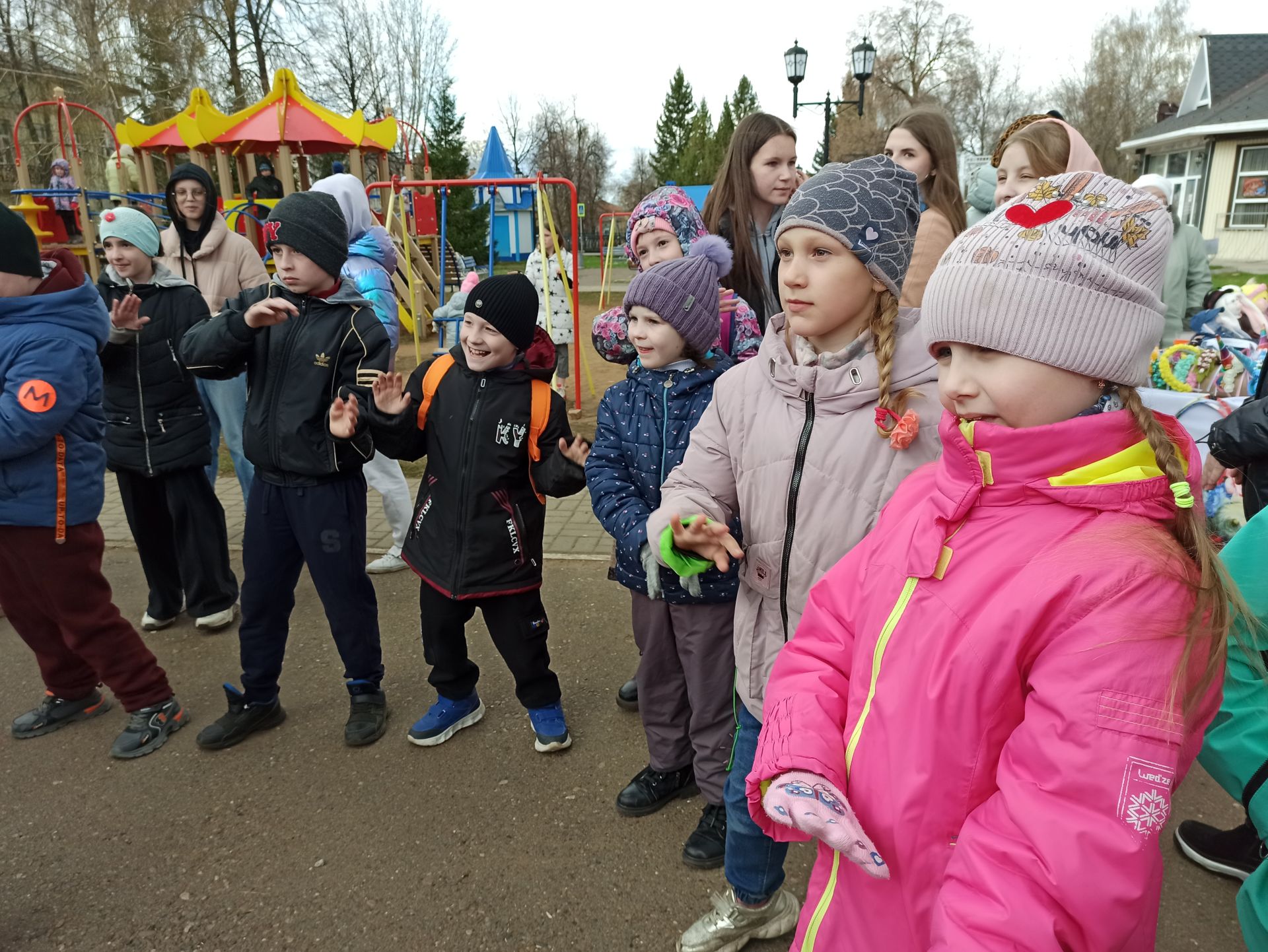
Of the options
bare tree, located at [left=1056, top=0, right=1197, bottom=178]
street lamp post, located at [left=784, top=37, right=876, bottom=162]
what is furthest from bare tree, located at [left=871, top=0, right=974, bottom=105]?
street lamp post, located at [left=784, top=37, right=876, bottom=162]

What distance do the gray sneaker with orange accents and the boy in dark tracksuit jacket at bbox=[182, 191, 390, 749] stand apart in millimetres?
177

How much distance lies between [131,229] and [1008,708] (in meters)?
4.08

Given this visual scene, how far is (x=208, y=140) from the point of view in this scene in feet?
45.4

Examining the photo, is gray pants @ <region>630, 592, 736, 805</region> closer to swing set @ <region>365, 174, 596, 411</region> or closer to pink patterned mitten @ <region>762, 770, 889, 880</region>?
pink patterned mitten @ <region>762, 770, 889, 880</region>

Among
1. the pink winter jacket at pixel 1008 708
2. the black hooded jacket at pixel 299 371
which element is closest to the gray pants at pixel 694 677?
the pink winter jacket at pixel 1008 708

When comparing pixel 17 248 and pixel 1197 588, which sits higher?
pixel 17 248

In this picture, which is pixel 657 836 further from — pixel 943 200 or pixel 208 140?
pixel 208 140

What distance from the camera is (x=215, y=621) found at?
13.7 ft

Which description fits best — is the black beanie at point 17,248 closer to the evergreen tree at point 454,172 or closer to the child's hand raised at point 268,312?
the child's hand raised at point 268,312

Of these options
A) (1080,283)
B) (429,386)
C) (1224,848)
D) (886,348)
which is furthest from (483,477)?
(1224,848)

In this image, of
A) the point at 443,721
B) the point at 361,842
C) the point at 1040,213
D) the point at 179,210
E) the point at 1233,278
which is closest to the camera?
the point at 1040,213

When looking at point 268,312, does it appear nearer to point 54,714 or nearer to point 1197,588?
point 54,714

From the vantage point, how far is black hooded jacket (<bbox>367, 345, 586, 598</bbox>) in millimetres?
2875

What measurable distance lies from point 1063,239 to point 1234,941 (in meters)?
2.11
